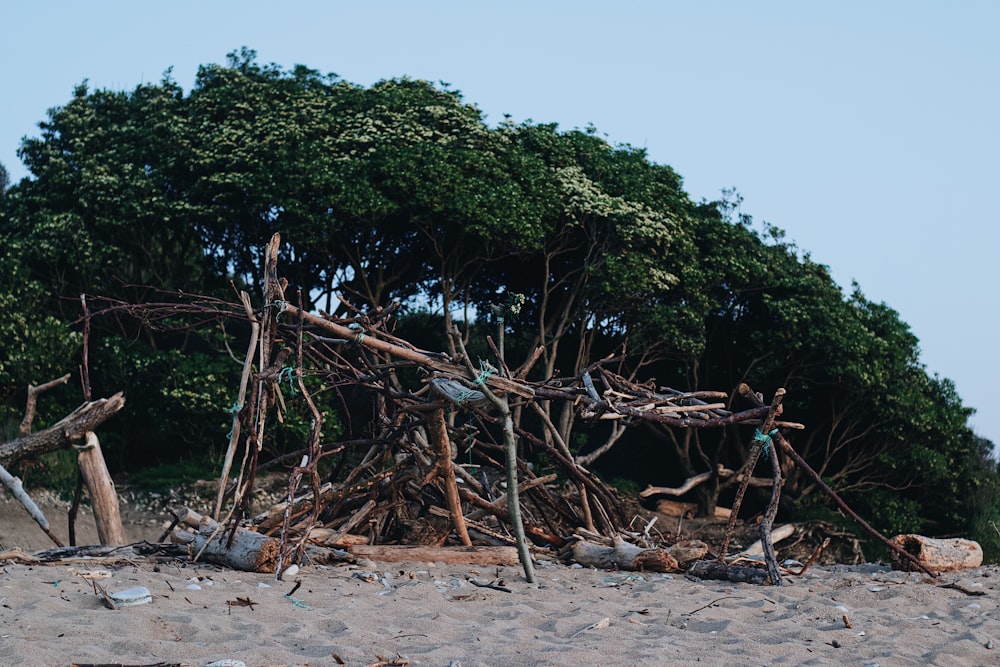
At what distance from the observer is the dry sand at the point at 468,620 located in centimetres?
425

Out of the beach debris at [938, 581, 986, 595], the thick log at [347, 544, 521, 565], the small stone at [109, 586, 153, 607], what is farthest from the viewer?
the thick log at [347, 544, 521, 565]

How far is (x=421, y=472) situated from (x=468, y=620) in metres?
2.44

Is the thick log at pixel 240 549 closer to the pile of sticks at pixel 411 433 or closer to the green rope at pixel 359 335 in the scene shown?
the pile of sticks at pixel 411 433

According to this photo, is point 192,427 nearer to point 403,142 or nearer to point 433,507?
point 403,142

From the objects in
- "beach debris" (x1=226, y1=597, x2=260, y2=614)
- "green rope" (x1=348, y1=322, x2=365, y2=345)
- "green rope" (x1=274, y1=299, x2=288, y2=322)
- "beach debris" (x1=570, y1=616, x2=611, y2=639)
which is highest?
"green rope" (x1=274, y1=299, x2=288, y2=322)

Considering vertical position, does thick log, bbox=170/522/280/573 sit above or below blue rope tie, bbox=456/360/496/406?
below

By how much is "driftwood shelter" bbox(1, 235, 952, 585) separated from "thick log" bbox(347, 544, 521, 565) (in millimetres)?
11

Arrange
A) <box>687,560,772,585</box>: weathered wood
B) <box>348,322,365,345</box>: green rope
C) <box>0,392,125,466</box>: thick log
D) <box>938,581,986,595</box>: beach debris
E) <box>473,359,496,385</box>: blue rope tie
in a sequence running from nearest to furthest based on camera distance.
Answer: <box>473,359,496,385</box>: blue rope tie → <box>348,322,365,345</box>: green rope → <box>938,581,986,595</box>: beach debris → <box>687,560,772,585</box>: weathered wood → <box>0,392,125,466</box>: thick log

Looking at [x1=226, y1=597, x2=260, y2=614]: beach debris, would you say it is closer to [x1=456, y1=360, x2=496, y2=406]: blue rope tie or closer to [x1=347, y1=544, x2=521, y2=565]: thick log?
[x1=456, y1=360, x2=496, y2=406]: blue rope tie

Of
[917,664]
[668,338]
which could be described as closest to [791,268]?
[668,338]

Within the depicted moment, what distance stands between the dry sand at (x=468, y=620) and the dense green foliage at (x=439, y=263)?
29.3 ft

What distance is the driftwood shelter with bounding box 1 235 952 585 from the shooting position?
20.3 feet

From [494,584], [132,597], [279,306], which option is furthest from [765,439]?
[132,597]

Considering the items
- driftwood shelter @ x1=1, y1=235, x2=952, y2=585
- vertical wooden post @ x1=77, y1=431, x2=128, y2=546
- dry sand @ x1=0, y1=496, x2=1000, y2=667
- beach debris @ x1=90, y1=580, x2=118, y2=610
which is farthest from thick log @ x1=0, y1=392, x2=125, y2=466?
beach debris @ x1=90, y1=580, x2=118, y2=610
